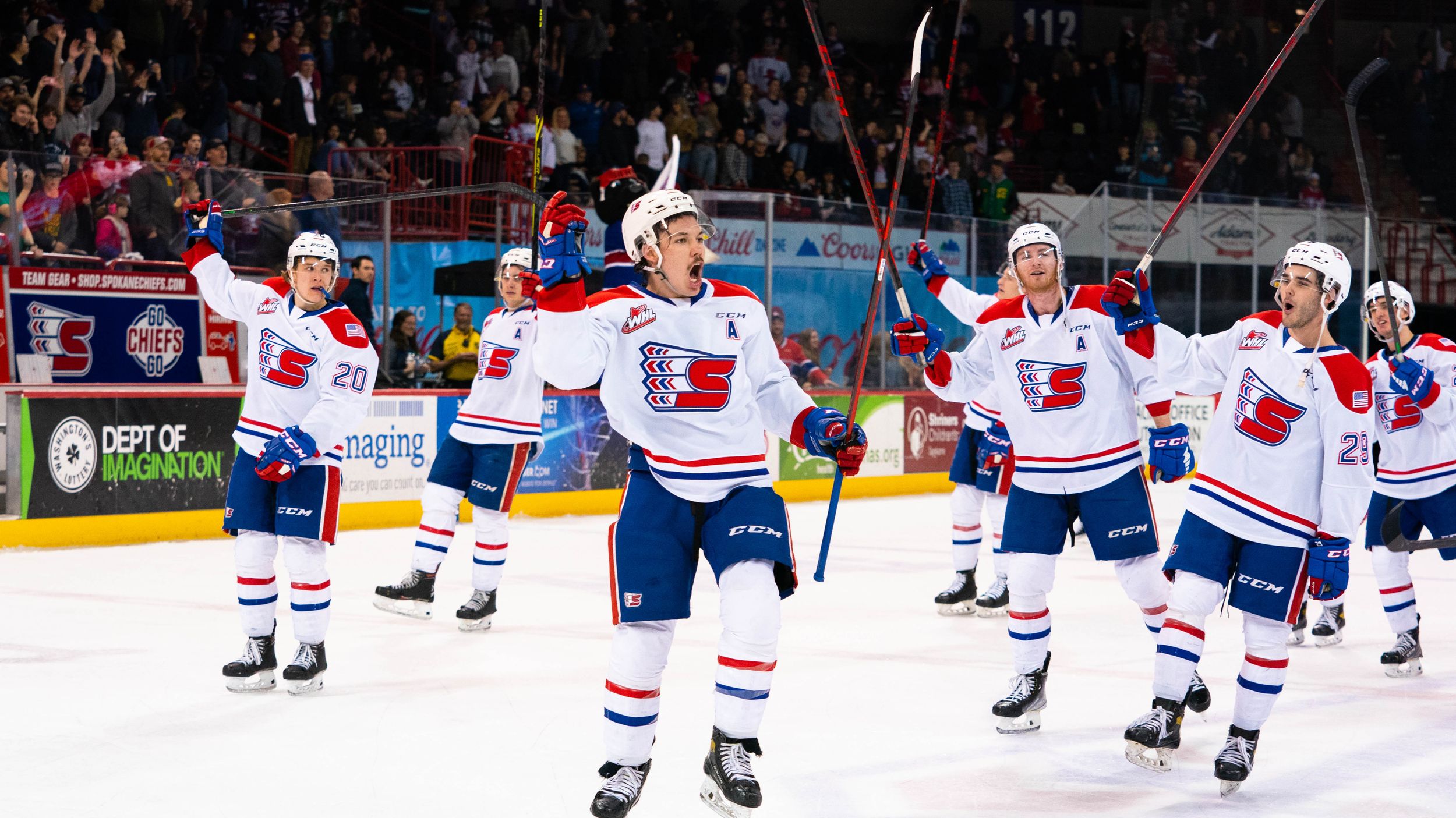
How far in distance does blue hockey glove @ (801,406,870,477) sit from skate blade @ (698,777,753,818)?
2.72 ft

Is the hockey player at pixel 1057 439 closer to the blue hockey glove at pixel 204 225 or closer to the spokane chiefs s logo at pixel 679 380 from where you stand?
the spokane chiefs s logo at pixel 679 380

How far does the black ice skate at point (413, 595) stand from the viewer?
22.1ft

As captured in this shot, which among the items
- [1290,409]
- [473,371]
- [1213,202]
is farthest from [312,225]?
[1213,202]

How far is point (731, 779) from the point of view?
11.2ft

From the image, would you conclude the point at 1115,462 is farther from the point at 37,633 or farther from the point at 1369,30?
the point at 1369,30

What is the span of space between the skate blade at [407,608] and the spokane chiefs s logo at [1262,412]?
12.8 ft

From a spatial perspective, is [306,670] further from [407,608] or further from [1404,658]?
[1404,658]

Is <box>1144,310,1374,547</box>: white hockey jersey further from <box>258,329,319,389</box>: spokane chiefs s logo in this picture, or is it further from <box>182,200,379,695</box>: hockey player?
<box>258,329,319,389</box>: spokane chiefs s logo

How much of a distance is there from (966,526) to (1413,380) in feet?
7.51

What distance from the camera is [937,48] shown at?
67.1 ft

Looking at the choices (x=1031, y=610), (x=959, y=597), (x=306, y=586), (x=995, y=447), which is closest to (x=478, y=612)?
(x=306, y=586)

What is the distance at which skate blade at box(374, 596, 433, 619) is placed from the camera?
22.1 ft

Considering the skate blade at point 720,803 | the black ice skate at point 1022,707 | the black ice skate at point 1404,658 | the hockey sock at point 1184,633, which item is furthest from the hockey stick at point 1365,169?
the skate blade at point 720,803

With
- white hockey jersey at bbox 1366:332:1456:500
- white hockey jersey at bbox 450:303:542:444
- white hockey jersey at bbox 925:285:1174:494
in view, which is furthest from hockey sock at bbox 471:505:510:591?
white hockey jersey at bbox 1366:332:1456:500
